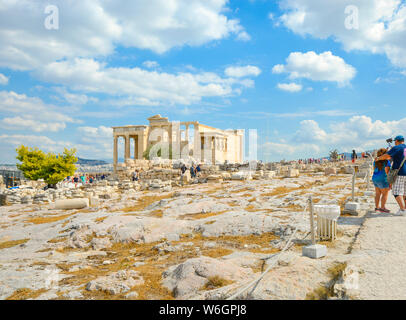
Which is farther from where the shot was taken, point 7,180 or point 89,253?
point 7,180

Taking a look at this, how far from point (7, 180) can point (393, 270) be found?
44994 millimetres

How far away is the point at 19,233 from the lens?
9.16m

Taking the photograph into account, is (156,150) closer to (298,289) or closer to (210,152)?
(210,152)

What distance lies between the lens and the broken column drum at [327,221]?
545cm

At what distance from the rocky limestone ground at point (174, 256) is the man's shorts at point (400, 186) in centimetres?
120

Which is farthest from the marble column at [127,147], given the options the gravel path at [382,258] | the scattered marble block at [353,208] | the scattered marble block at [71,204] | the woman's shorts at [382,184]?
the gravel path at [382,258]

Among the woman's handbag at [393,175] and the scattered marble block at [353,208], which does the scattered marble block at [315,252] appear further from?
the woman's handbag at [393,175]

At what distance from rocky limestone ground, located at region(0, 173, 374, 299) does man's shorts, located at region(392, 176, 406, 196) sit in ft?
3.93

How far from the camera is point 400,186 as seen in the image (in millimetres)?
6828

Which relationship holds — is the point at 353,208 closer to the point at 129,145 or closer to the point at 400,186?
the point at 400,186

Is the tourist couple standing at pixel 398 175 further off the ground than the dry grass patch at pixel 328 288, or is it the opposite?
the tourist couple standing at pixel 398 175

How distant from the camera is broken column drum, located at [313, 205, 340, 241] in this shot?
545 centimetres

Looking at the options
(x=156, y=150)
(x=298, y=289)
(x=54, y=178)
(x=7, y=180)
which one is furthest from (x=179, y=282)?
(x=156, y=150)
